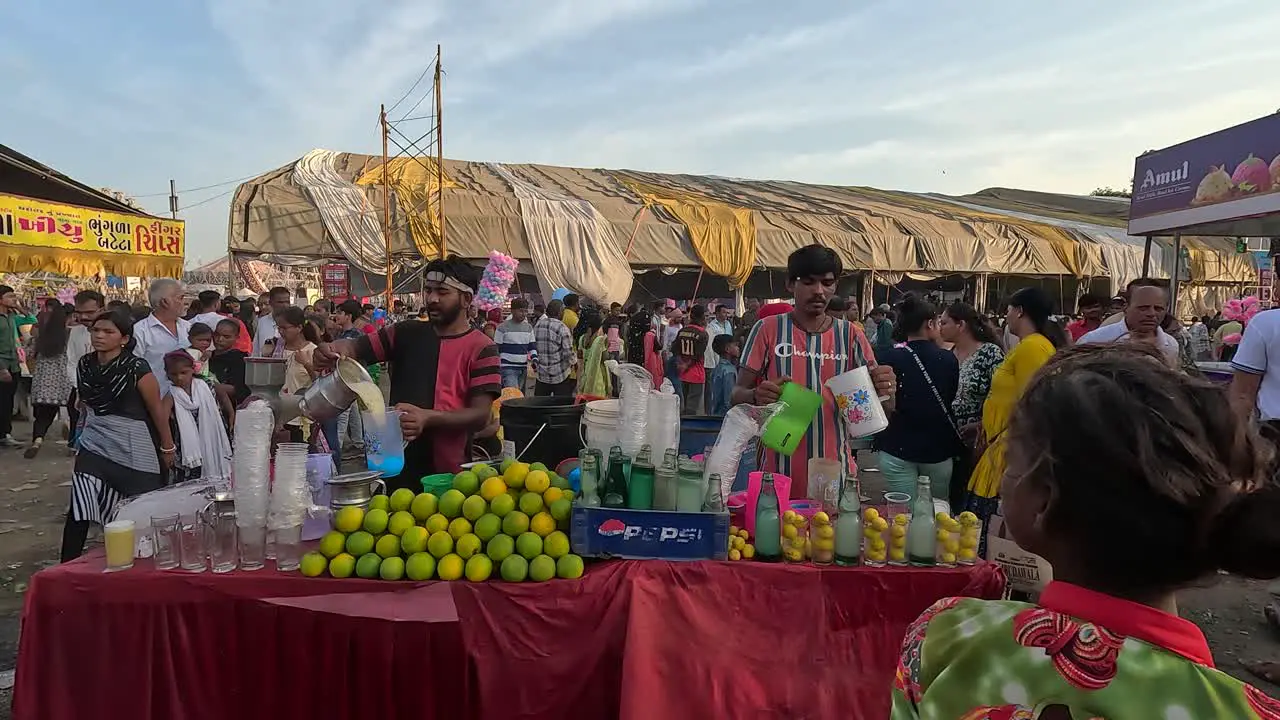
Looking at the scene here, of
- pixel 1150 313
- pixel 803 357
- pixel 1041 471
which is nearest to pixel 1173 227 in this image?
pixel 1150 313

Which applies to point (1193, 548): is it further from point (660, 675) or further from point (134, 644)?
point (134, 644)

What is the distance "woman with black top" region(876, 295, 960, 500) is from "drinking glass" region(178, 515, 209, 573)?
326 cm

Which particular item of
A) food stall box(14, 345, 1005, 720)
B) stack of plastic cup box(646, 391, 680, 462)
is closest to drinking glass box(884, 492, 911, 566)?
food stall box(14, 345, 1005, 720)

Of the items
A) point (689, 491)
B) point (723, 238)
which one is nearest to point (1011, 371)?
point (689, 491)

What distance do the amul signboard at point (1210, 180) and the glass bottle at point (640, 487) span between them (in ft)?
35.6

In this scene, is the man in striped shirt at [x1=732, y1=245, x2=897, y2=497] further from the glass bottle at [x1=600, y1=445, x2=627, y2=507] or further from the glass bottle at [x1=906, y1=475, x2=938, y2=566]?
the glass bottle at [x1=600, y1=445, x2=627, y2=507]

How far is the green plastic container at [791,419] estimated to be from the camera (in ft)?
9.02

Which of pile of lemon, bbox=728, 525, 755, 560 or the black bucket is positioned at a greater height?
the black bucket

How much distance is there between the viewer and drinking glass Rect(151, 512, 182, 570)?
229 cm

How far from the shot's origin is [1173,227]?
11.5 meters

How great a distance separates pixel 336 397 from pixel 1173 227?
13394 mm

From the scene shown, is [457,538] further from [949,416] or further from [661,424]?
[949,416]

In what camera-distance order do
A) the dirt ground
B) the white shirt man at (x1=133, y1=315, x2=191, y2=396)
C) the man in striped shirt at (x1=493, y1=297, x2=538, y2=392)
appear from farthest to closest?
1. the man in striped shirt at (x1=493, y1=297, x2=538, y2=392)
2. the white shirt man at (x1=133, y1=315, x2=191, y2=396)
3. the dirt ground

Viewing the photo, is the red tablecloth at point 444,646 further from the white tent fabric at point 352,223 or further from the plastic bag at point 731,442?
the white tent fabric at point 352,223
